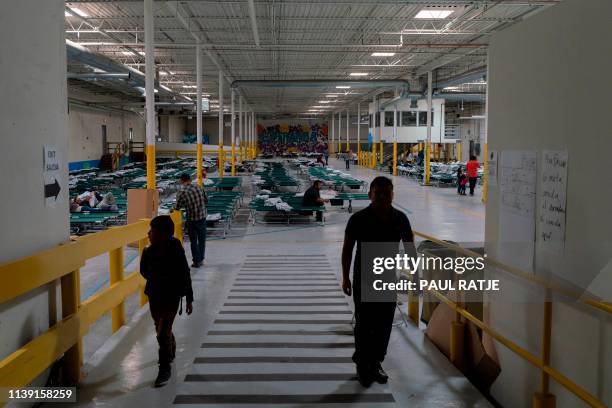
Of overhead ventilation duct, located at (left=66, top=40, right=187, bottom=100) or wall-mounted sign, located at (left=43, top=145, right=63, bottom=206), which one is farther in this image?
overhead ventilation duct, located at (left=66, top=40, right=187, bottom=100)

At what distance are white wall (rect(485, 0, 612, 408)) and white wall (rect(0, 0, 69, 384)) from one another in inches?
133

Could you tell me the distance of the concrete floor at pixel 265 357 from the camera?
4121 mm

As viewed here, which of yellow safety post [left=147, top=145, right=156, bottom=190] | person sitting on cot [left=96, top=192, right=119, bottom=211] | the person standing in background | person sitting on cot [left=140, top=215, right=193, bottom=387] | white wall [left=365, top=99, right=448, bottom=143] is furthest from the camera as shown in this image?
white wall [left=365, top=99, right=448, bottom=143]

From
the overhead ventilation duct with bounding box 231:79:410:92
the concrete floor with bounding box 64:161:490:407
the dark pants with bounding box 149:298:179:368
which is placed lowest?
the concrete floor with bounding box 64:161:490:407

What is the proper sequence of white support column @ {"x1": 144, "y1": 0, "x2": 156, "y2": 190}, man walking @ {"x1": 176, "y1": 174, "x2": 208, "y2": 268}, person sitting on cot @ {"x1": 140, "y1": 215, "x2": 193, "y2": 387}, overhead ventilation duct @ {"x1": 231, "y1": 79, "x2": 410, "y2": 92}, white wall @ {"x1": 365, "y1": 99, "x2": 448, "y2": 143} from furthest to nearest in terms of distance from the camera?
white wall @ {"x1": 365, "y1": 99, "x2": 448, "y2": 143} < overhead ventilation duct @ {"x1": 231, "y1": 79, "x2": 410, "y2": 92} < white support column @ {"x1": 144, "y1": 0, "x2": 156, "y2": 190} < man walking @ {"x1": 176, "y1": 174, "x2": 208, "y2": 268} < person sitting on cot @ {"x1": 140, "y1": 215, "x2": 193, "y2": 387}

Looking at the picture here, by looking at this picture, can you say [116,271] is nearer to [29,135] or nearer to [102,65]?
[29,135]

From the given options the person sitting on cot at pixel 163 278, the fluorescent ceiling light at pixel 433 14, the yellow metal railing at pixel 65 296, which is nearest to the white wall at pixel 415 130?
the fluorescent ceiling light at pixel 433 14

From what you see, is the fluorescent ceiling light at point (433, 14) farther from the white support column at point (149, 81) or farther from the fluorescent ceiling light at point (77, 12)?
the fluorescent ceiling light at point (77, 12)

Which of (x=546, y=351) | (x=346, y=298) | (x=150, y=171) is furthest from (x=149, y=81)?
(x=546, y=351)

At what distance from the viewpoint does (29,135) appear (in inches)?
148

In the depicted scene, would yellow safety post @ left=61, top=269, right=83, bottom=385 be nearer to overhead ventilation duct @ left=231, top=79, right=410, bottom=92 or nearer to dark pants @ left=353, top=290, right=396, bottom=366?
dark pants @ left=353, top=290, right=396, bottom=366

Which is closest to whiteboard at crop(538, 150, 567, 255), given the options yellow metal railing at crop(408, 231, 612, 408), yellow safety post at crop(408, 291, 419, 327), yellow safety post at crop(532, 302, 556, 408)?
yellow metal railing at crop(408, 231, 612, 408)

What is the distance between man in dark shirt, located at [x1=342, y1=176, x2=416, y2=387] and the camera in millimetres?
4229

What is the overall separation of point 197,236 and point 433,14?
10.4 meters
